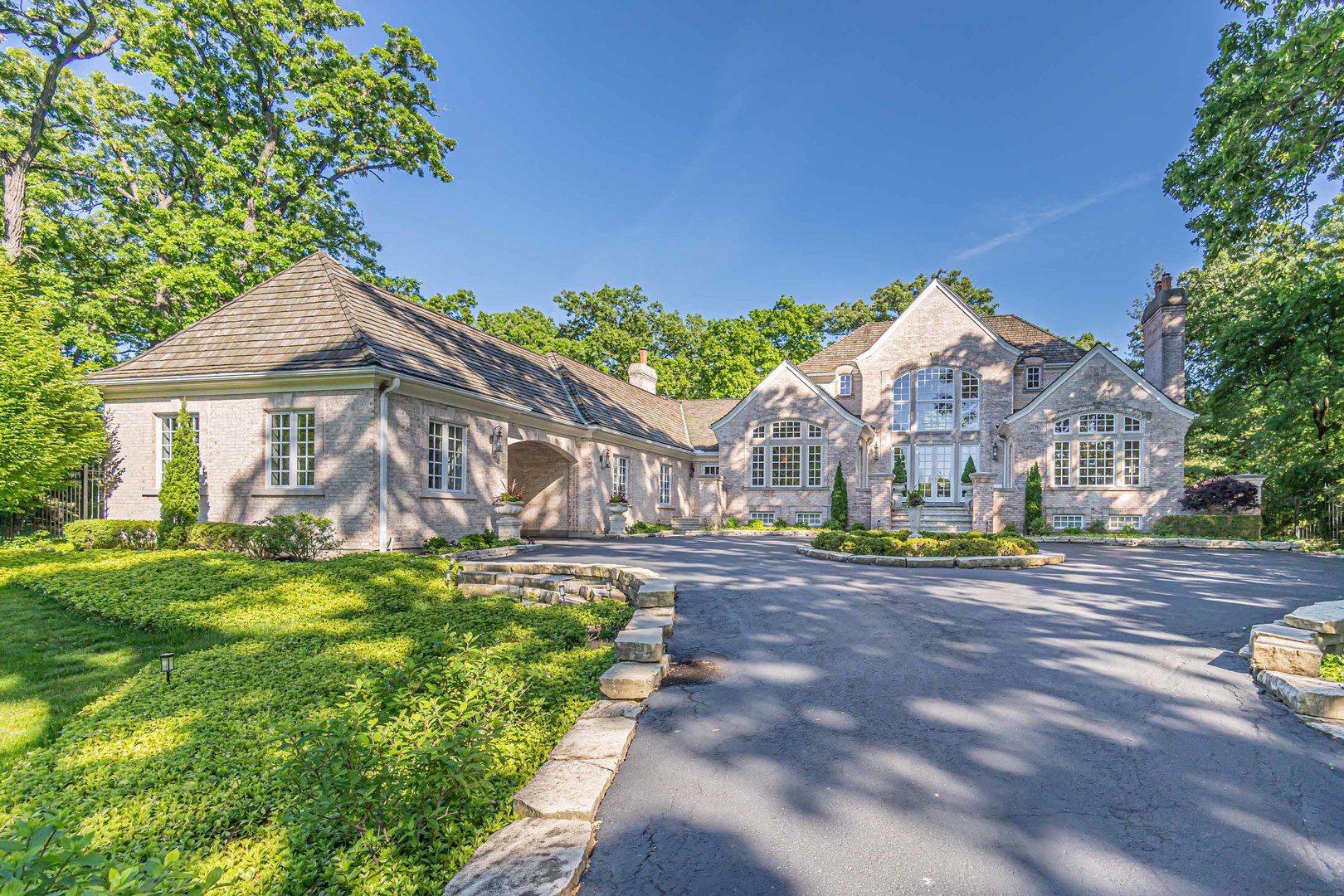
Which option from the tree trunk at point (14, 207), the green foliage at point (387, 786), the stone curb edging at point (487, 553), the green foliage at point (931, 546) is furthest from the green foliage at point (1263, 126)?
the tree trunk at point (14, 207)

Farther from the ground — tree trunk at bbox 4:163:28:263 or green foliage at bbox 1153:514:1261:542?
tree trunk at bbox 4:163:28:263

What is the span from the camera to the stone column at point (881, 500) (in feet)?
72.3

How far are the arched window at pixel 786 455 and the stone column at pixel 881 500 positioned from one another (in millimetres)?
2477

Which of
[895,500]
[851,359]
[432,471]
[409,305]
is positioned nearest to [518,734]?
[432,471]

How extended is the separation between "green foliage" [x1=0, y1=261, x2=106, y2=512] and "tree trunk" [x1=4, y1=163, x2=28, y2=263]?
348 inches

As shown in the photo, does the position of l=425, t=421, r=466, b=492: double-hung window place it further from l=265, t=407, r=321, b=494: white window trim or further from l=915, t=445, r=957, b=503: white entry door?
l=915, t=445, r=957, b=503: white entry door

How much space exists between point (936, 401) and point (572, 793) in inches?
976

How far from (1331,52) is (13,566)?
70.2ft

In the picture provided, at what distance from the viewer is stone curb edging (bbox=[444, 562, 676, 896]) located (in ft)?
7.82

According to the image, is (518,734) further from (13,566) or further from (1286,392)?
(1286,392)

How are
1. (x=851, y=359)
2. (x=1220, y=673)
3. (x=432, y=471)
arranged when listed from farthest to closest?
(x=851, y=359) < (x=432, y=471) < (x=1220, y=673)

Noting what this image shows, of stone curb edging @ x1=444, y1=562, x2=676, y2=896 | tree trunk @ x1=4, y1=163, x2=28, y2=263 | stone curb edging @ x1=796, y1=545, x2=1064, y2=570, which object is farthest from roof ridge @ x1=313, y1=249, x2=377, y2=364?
tree trunk @ x1=4, y1=163, x2=28, y2=263

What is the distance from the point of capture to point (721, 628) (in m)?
6.75

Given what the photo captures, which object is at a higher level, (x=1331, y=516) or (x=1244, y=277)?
(x=1244, y=277)
